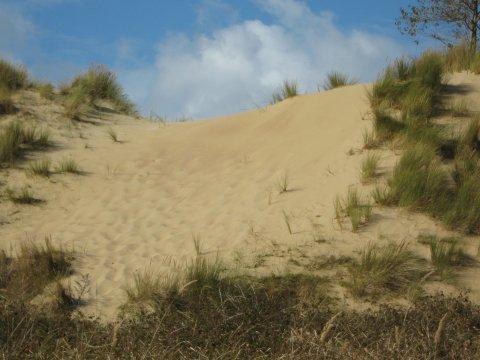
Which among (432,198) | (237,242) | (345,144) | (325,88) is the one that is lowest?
(237,242)

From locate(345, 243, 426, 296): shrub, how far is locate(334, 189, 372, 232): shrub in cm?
60

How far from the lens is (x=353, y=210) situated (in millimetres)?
8008

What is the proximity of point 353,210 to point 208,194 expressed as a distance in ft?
9.68

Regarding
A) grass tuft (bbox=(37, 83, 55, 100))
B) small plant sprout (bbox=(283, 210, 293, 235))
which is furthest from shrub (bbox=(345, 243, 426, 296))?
grass tuft (bbox=(37, 83, 55, 100))

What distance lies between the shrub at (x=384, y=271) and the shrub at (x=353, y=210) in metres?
0.60

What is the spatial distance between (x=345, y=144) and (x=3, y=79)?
27.8 feet

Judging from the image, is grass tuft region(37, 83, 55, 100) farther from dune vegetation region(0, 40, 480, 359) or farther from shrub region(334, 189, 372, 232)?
shrub region(334, 189, 372, 232)

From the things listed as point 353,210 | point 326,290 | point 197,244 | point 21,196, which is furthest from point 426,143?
point 21,196

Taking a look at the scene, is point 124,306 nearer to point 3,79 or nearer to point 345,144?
point 345,144

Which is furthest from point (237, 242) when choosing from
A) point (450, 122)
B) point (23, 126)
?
point (23, 126)

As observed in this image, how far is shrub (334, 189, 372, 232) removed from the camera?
7926 mm

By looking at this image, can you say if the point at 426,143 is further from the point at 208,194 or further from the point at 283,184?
the point at 208,194

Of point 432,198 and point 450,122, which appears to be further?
point 450,122

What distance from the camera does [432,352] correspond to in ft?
15.9
